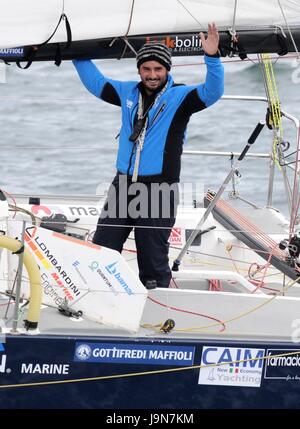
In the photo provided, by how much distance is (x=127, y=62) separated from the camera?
1697 cm

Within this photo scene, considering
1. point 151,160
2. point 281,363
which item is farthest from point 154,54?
point 281,363

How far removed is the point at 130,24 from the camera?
582 centimetres

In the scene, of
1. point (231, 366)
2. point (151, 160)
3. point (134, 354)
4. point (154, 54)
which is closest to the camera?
point (134, 354)

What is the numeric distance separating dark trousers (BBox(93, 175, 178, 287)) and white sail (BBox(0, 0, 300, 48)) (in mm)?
704

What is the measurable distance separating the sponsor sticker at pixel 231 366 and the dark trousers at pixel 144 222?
0.57 m

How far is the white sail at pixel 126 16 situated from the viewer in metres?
5.65

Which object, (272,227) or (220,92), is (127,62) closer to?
(272,227)

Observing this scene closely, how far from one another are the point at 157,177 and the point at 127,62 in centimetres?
1138

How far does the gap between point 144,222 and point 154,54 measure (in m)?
0.77

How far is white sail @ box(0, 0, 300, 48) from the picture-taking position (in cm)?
565

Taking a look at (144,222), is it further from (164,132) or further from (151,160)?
(164,132)

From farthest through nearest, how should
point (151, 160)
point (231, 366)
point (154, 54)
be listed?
point (151, 160) → point (154, 54) → point (231, 366)
